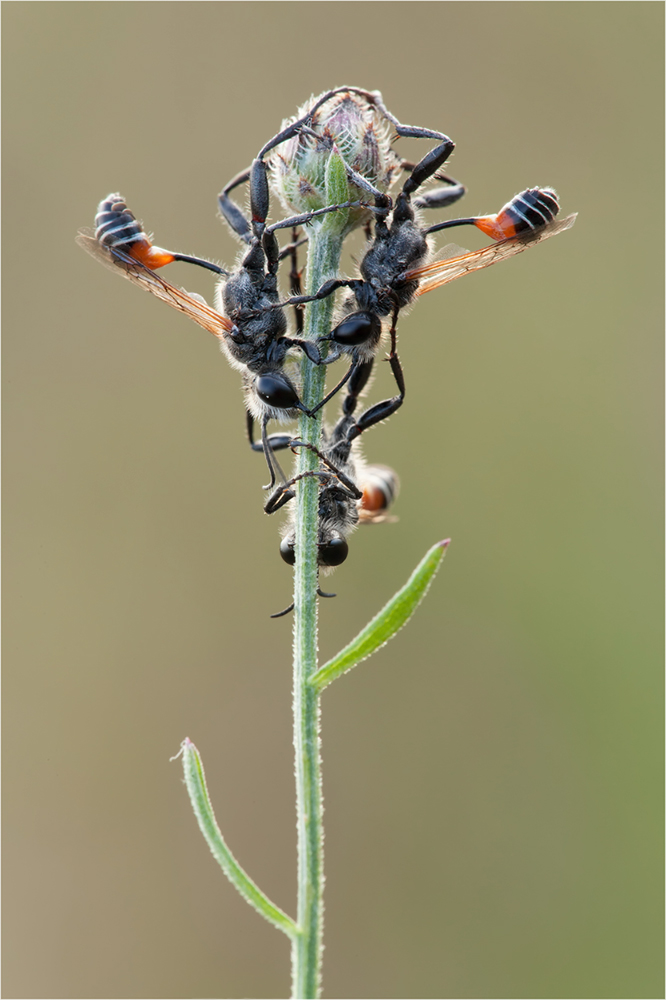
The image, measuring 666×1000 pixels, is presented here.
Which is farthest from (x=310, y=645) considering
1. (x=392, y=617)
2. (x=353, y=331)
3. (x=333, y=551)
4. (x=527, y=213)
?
(x=527, y=213)

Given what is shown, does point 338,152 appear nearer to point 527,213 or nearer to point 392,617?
point 527,213

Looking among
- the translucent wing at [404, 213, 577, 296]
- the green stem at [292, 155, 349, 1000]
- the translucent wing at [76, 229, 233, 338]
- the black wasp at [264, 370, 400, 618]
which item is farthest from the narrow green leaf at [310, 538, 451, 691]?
the translucent wing at [76, 229, 233, 338]

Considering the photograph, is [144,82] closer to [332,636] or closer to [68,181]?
[68,181]

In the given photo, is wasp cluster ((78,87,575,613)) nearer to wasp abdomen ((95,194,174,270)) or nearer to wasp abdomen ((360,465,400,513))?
wasp abdomen ((95,194,174,270))

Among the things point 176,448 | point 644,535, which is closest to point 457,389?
point 644,535

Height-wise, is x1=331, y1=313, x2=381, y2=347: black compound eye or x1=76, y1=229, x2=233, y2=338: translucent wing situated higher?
x1=76, y1=229, x2=233, y2=338: translucent wing

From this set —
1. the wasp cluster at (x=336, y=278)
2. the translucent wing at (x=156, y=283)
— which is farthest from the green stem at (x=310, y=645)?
the translucent wing at (x=156, y=283)

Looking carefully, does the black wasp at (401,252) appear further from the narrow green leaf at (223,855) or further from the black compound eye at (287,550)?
the narrow green leaf at (223,855)
